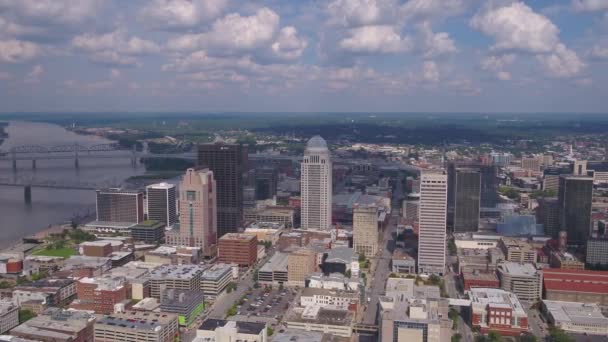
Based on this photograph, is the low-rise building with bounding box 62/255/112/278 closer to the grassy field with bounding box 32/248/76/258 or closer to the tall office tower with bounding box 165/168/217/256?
the grassy field with bounding box 32/248/76/258

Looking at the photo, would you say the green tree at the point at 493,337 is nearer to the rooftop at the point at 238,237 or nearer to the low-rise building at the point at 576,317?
the low-rise building at the point at 576,317

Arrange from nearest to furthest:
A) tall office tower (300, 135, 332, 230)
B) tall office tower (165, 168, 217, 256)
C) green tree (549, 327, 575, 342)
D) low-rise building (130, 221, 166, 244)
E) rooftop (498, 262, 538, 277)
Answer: green tree (549, 327, 575, 342) < rooftop (498, 262, 538, 277) < tall office tower (165, 168, 217, 256) < low-rise building (130, 221, 166, 244) < tall office tower (300, 135, 332, 230)

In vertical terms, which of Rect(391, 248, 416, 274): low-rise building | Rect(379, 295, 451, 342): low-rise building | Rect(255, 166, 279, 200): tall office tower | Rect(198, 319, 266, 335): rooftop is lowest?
Rect(391, 248, 416, 274): low-rise building

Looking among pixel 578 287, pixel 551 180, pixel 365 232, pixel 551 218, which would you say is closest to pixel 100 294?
pixel 365 232

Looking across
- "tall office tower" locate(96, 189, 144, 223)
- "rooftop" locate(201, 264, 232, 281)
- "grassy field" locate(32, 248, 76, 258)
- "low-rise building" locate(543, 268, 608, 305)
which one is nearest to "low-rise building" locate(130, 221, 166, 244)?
"tall office tower" locate(96, 189, 144, 223)

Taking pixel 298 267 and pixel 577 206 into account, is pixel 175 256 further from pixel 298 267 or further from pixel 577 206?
pixel 577 206

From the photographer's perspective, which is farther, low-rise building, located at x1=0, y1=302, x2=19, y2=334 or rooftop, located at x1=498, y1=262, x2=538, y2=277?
rooftop, located at x1=498, y1=262, x2=538, y2=277
